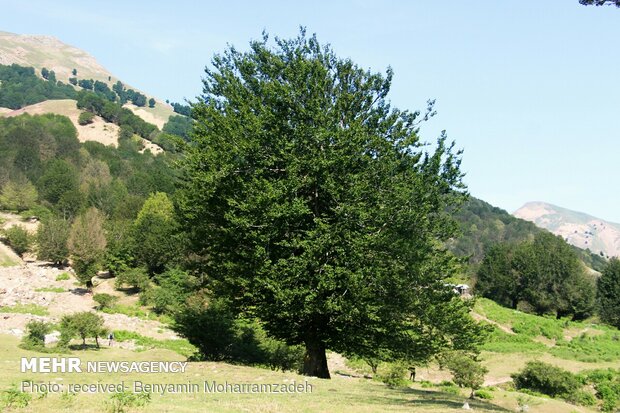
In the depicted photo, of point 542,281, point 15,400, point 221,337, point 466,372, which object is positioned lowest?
point 466,372

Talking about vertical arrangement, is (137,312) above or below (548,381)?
below

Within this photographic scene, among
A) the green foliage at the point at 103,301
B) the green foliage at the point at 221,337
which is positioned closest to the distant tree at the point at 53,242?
the green foliage at the point at 103,301

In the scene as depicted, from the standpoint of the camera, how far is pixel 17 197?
309ft

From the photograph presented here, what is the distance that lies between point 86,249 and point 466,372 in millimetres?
44188

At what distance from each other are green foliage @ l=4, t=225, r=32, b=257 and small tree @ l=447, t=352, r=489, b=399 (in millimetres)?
64883

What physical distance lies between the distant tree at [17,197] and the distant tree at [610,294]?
104807 millimetres

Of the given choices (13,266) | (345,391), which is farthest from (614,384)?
(13,266)

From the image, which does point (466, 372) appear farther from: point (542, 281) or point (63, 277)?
point (542, 281)

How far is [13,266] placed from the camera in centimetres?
6631

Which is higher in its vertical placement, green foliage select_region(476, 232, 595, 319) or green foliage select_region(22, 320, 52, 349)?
green foliage select_region(476, 232, 595, 319)

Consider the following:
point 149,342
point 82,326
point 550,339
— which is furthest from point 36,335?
point 550,339

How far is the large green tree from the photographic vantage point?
55.5 feet

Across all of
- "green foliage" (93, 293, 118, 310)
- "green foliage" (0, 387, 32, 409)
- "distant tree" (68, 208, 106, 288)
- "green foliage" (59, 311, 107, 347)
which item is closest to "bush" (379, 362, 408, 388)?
"green foliage" (59, 311, 107, 347)

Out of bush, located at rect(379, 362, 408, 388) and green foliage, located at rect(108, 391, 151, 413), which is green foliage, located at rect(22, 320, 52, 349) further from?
bush, located at rect(379, 362, 408, 388)
